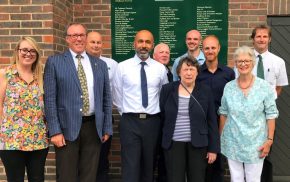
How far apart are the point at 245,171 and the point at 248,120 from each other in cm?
56

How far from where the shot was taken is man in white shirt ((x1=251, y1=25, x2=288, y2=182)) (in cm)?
412

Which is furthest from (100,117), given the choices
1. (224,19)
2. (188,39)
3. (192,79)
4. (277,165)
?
(277,165)

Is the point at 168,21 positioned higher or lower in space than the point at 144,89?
higher

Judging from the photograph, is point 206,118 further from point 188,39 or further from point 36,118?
point 36,118

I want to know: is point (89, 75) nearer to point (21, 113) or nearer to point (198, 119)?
point (21, 113)

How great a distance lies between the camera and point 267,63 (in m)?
4.19

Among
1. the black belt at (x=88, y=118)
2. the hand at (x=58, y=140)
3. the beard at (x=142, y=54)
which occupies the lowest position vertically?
the hand at (x=58, y=140)

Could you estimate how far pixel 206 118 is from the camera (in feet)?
11.7

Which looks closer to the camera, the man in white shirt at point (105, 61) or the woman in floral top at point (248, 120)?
the woman in floral top at point (248, 120)

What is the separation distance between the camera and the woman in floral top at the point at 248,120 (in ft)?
11.0

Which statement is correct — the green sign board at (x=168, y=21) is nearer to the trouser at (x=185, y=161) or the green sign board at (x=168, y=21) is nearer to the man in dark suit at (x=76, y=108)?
the man in dark suit at (x=76, y=108)

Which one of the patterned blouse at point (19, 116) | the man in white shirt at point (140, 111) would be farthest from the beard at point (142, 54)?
the patterned blouse at point (19, 116)

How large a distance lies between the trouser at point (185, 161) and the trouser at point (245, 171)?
1.02 feet

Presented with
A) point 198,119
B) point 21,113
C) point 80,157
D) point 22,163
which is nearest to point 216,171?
point 198,119
